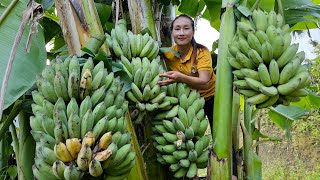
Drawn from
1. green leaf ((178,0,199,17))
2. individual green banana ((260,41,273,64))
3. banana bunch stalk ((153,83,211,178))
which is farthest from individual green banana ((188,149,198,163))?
green leaf ((178,0,199,17))

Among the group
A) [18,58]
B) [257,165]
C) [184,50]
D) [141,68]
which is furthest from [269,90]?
[257,165]

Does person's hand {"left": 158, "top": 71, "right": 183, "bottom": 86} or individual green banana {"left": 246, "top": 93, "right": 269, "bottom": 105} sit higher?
person's hand {"left": 158, "top": 71, "right": 183, "bottom": 86}

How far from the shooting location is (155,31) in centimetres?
147

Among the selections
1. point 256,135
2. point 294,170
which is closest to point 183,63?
point 256,135

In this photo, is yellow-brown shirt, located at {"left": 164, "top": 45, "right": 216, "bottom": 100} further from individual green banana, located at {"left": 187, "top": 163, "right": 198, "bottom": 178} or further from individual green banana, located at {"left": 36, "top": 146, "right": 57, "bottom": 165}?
individual green banana, located at {"left": 36, "top": 146, "right": 57, "bottom": 165}

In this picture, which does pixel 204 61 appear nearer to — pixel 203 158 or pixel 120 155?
pixel 203 158

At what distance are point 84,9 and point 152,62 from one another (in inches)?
10.2

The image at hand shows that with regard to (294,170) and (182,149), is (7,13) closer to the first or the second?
(182,149)

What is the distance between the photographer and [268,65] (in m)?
1.05

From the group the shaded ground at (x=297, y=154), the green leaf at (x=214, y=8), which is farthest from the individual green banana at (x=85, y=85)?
the shaded ground at (x=297, y=154)

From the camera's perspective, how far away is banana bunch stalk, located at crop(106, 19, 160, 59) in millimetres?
1246

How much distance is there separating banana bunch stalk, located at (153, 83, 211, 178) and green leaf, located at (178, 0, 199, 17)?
806 mm

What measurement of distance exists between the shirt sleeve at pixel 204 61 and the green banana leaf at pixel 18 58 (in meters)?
0.55

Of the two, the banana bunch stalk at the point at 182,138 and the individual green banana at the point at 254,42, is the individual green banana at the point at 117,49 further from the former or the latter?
the individual green banana at the point at 254,42
